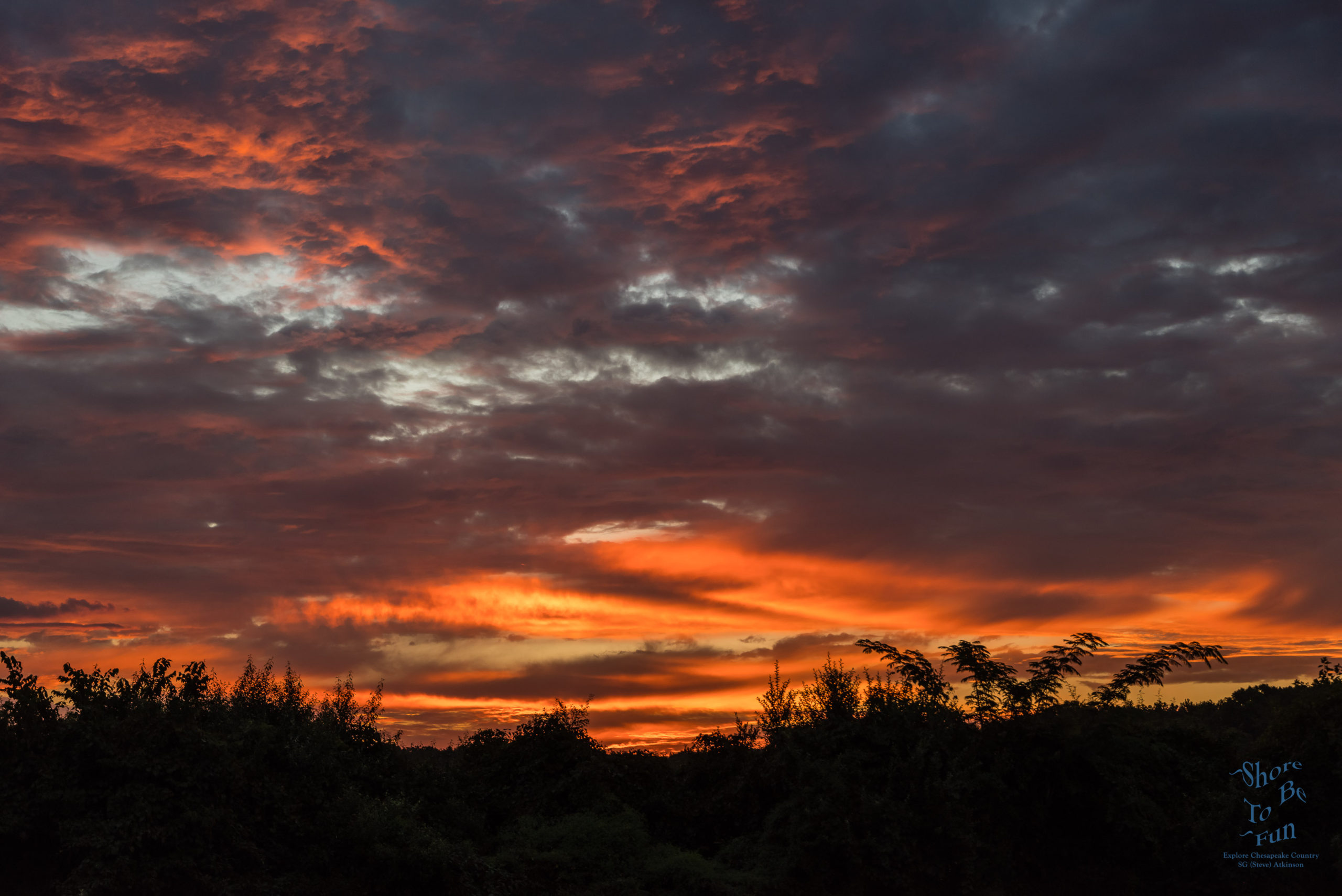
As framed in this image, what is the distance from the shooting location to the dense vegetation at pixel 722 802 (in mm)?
17609

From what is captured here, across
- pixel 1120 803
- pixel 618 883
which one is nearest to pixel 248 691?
pixel 618 883

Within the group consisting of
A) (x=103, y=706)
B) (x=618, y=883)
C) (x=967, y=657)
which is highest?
(x=967, y=657)

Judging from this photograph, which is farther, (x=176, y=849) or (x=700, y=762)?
(x=700, y=762)

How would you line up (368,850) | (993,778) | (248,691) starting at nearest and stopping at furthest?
(368,850)
(993,778)
(248,691)

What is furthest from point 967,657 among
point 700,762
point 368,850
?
point 368,850

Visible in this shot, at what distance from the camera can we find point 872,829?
19.2 meters

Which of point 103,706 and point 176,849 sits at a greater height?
point 103,706

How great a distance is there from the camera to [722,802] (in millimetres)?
22656

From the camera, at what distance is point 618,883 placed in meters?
18.6

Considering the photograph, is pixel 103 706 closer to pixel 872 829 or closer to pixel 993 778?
pixel 872 829

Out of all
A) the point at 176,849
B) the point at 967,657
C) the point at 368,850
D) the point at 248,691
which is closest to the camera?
the point at 176,849

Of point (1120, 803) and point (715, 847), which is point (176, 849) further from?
point (1120, 803)

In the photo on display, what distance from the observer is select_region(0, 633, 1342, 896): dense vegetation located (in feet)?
57.8

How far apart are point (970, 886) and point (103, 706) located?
1681cm
